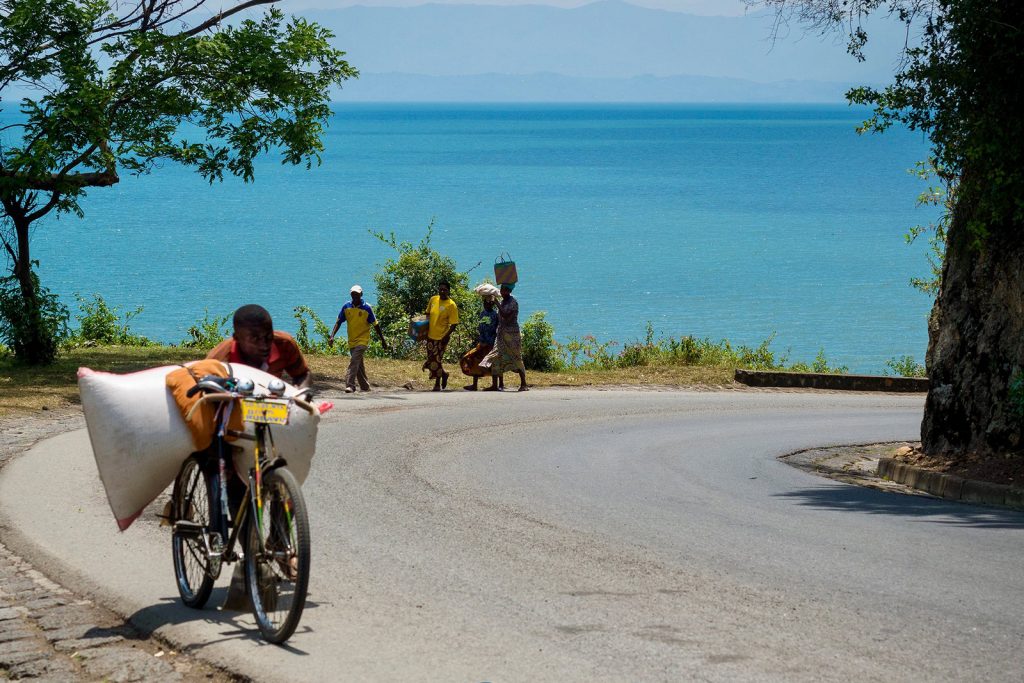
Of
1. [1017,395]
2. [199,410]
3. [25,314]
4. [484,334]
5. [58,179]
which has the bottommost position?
[199,410]

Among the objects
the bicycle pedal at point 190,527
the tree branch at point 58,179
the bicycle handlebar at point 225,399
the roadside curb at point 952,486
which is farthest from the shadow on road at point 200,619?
the tree branch at point 58,179

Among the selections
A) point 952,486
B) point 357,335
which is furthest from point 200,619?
point 357,335

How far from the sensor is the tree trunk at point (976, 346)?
14.1 metres

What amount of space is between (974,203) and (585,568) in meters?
8.53

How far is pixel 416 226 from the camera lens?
271ft

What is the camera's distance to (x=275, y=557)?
21.2 ft

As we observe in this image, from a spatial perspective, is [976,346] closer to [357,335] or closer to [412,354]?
[357,335]

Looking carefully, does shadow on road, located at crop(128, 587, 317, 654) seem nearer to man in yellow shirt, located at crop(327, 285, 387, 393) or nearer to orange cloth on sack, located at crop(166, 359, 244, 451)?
orange cloth on sack, located at crop(166, 359, 244, 451)

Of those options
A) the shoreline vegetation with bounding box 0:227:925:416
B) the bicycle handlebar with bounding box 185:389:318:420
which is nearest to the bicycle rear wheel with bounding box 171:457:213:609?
the bicycle handlebar with bounding box 185:389:318:420

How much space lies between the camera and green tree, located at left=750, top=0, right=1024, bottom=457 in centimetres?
1298

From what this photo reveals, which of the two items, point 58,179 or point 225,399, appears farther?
point 58,179

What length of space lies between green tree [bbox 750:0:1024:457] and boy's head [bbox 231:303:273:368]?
843cm

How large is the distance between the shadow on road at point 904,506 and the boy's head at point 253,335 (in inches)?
229

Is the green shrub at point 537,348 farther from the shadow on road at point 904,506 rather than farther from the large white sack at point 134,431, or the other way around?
the large white sack at point 134,431
